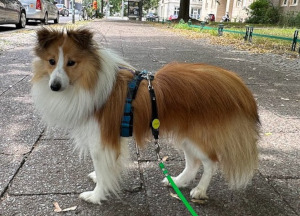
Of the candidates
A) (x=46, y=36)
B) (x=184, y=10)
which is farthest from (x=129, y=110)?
(x=184, y=10)

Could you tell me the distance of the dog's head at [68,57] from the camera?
234 centimetres

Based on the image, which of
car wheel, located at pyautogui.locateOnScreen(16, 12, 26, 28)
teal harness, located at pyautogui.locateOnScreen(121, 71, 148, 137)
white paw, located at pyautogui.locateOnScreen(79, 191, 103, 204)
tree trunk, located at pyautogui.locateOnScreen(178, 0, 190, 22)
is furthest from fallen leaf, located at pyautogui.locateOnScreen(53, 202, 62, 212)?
tree trunk, located at pyautogui.locateOnScreen(178, 0, 190, 22)

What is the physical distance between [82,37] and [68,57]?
20cm

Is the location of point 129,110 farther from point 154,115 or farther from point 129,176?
point 129,176

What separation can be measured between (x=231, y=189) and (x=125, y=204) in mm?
1077

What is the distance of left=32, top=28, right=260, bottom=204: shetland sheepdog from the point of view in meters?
2.40

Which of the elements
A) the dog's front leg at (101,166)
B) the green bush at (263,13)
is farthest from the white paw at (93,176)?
the green bush at (263,13)

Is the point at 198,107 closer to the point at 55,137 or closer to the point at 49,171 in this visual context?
the point at 49,171

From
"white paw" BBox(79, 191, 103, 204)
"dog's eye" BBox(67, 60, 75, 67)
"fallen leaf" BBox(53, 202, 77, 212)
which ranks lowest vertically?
"fallen leaf" BBox(53, 202, 77, 212)

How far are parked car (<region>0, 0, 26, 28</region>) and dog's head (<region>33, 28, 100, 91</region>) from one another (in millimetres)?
12581

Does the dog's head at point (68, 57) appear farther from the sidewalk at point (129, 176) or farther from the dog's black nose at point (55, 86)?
the sidewalk at point (129, 176)

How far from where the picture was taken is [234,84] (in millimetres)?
2609

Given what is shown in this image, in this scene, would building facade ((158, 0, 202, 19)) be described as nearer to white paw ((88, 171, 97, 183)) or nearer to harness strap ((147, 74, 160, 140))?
white paw ((88, 171, 97, 183))

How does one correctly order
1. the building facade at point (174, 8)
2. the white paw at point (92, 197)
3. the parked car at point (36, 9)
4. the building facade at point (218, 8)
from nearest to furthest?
the white paw at point (92, 197) → the parked car at point (36, 9) → the building facade at point (218, 8) → the building facade at point (174, 8)
